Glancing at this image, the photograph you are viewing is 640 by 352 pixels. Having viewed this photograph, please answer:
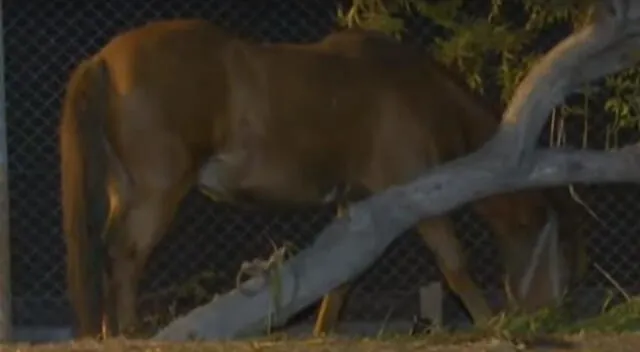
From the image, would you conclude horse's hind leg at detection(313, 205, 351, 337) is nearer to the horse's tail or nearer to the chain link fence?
the chain link fence

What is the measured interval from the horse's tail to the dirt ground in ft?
2.55

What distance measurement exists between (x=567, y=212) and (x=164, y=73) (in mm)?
2163

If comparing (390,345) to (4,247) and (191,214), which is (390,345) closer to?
(4,247)

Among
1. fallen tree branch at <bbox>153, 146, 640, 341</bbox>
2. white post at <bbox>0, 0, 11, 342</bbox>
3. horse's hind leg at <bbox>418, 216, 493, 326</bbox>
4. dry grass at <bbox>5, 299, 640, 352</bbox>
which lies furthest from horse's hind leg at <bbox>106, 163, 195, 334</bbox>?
dry grass at <bbox>5, 299, 640, 352</bbox>

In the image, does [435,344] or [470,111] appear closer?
[435,344]

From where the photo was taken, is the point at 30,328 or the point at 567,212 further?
the point at 30,328

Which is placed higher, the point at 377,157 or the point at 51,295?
the point at 377,157

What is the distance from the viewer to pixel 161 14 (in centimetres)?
1008

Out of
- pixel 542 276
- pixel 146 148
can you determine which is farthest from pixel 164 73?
pixel 542 276

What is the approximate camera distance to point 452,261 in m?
8.62

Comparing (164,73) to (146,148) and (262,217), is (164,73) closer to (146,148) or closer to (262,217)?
(146,148)

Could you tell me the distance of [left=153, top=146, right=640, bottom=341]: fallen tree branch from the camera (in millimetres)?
7051

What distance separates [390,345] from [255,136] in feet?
7.46

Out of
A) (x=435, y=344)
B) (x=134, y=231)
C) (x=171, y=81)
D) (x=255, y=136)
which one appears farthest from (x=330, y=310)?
(x=435, y=344)
